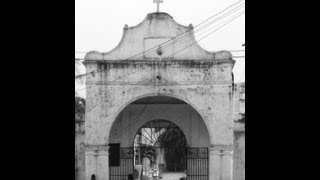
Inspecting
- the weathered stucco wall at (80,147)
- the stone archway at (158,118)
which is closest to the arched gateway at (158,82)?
the weathered stucco wall at (80,147)

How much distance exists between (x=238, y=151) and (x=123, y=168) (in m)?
3.89

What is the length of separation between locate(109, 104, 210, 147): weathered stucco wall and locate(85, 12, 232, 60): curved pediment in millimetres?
2850

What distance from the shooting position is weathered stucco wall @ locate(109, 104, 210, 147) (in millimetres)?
16047

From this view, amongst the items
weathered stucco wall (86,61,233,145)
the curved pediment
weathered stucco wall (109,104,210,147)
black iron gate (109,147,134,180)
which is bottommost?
black iron gate (109,147,134,180)

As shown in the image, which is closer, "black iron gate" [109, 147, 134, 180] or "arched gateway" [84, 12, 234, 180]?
"arched gateway" [84, 12, 234, 180]

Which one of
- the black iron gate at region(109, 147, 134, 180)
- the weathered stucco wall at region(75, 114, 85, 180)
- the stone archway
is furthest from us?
the stone archway

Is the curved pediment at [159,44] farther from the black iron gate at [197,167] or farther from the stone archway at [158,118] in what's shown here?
the black iron gate at [197,167]

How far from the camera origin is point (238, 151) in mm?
14922

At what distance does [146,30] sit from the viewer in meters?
14.0

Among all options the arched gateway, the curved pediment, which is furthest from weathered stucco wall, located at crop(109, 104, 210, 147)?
the curved pediment

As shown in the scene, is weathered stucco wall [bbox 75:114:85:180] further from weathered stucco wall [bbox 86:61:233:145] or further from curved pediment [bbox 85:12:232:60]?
curved pediment [bbox 85:12:232:60]

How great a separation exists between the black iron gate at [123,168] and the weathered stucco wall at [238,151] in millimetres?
3406
